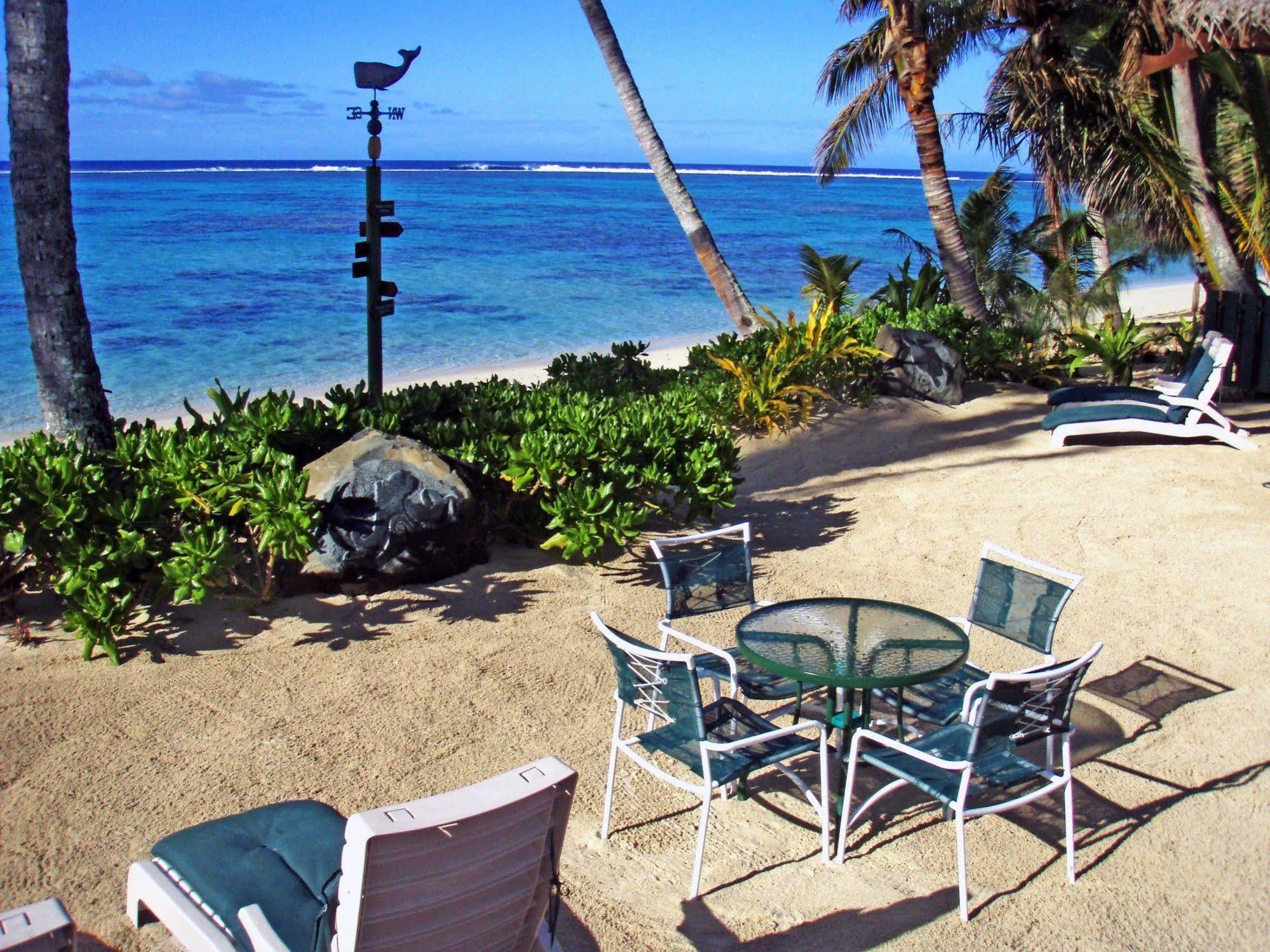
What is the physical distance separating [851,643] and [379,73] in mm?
6711

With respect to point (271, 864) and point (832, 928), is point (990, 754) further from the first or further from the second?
point (271, 864)

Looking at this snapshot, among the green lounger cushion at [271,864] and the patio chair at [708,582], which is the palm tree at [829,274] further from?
the green lounger cushion at [271,864]

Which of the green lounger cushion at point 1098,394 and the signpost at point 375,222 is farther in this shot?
the green lounger cushion at point 1098,394

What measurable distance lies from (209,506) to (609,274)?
31.6 meters

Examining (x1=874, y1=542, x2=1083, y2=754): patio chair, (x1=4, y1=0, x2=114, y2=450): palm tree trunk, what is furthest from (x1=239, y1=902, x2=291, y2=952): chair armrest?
(x1=4, y1=0, x2=114, y2=450): palm tree trunk

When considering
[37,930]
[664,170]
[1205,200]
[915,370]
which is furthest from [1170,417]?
[37,930]

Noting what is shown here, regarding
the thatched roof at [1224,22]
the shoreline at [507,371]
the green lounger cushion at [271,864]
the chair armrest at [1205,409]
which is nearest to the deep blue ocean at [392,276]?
the shoreline at [507,371]

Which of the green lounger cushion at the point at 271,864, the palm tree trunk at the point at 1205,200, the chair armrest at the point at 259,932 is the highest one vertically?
the palm tree trunk at the point at 1205,200

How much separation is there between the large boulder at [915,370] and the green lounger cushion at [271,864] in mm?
8918

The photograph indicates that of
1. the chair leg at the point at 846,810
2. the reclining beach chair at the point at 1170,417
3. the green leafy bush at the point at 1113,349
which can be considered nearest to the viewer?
the chair leg at the point at 846,810

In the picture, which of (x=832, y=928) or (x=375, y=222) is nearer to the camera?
(x=832, y=928)

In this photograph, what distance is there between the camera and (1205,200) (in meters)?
13.4

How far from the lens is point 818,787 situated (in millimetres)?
4547

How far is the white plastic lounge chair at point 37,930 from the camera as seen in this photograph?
7.16 ft
